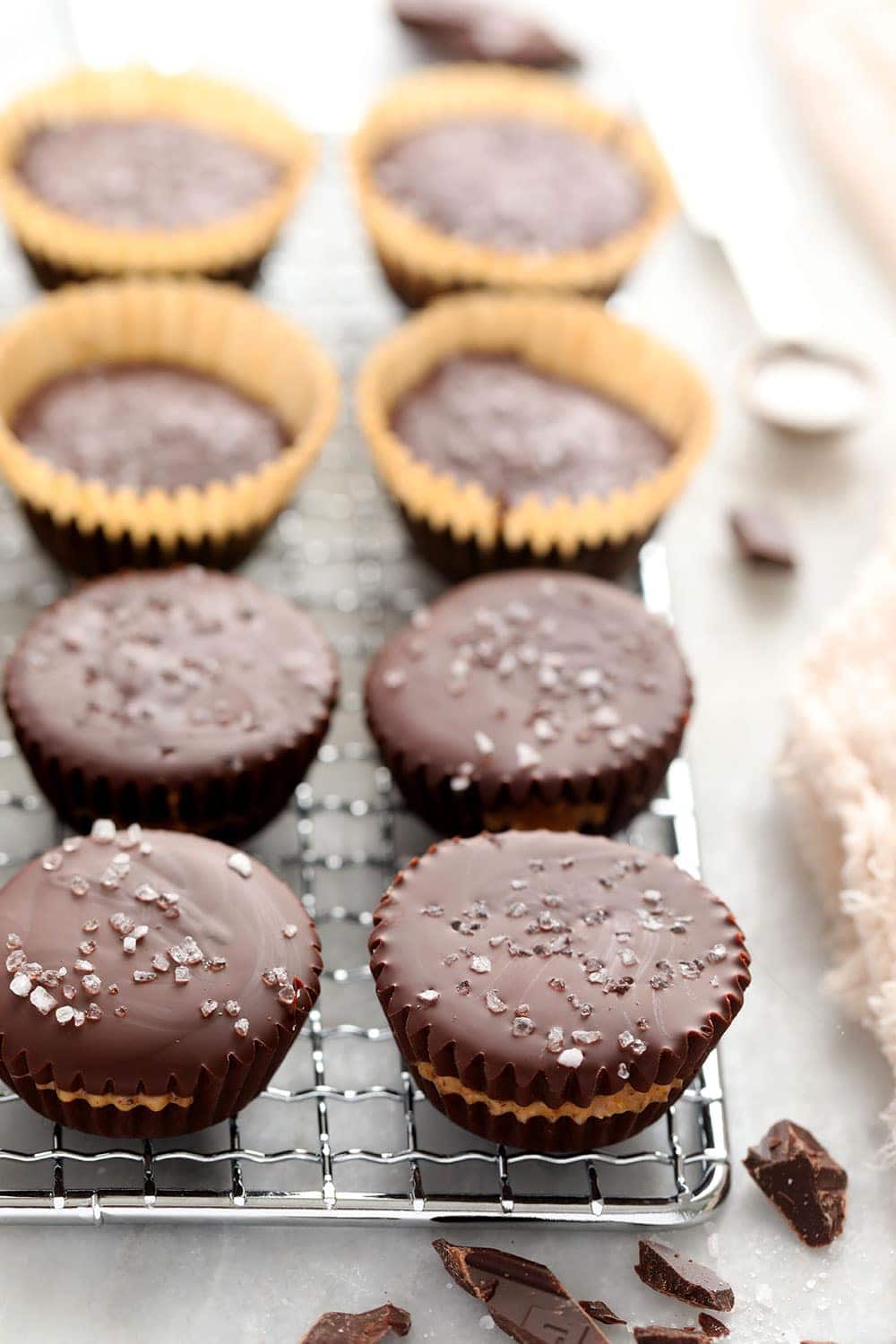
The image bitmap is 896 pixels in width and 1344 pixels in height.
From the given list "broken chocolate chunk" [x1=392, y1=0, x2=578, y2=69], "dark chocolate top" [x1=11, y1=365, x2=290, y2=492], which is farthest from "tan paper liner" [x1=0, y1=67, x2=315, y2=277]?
"broken chocolate chunk" [x1=392, y1=0, x2=578, y2=69]

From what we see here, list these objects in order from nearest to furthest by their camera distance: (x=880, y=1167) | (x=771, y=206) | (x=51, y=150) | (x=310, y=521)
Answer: (x=880, y=1167) < (x=310, y=521) < (x=51, y=150) < (x=771, y=206)

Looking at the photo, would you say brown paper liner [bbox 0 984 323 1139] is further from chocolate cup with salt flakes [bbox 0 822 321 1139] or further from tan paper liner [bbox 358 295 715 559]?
tan paper liner [bbox 358 295 715 559]

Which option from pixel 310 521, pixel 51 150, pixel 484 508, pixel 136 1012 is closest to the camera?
pixel 136 1012

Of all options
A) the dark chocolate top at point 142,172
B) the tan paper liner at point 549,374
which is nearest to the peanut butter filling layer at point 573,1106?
the tan paper liner at point 549,374

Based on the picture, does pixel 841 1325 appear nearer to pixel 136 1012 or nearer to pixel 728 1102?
pixel 728 1102

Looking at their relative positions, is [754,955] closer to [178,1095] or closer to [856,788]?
[856,788]

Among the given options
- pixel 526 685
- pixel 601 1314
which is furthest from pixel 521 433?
pixel 601 1314

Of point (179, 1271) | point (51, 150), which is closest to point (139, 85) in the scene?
point (51, 150)
